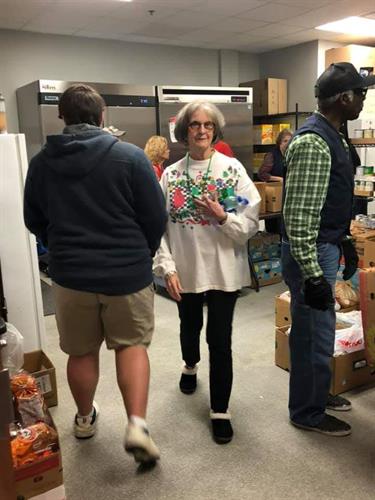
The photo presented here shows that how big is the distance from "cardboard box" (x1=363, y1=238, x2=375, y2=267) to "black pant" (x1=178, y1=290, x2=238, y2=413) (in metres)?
1.45

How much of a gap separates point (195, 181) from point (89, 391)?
0.97 metres

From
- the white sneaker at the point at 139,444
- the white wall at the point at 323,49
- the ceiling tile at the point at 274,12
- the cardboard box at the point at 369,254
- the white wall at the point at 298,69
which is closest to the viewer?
the white sneaker at the point at 139,444

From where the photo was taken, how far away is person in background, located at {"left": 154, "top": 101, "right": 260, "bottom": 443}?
1.98 metres

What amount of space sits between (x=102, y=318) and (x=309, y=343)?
0.87 m

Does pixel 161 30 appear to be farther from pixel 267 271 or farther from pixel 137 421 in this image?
pixel 137 421

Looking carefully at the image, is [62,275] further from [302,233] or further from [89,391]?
[302,233]

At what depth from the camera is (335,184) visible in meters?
1.85

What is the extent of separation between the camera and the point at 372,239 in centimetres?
335

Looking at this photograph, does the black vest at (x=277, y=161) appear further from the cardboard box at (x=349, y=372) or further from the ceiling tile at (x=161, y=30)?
the cardboard box at (x=349, y=372)

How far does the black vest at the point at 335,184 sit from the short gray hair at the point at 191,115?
339 mm

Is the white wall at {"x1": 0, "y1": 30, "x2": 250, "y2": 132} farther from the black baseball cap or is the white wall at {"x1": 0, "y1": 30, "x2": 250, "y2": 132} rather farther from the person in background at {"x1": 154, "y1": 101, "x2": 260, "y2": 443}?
the black baseball cap

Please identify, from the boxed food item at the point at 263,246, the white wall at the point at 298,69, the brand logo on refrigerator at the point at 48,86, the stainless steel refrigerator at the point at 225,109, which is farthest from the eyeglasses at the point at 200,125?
the white wall at the point at 298,69

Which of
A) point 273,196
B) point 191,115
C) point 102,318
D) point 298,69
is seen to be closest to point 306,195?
point 191,115

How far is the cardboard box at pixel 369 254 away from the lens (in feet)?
10.3
